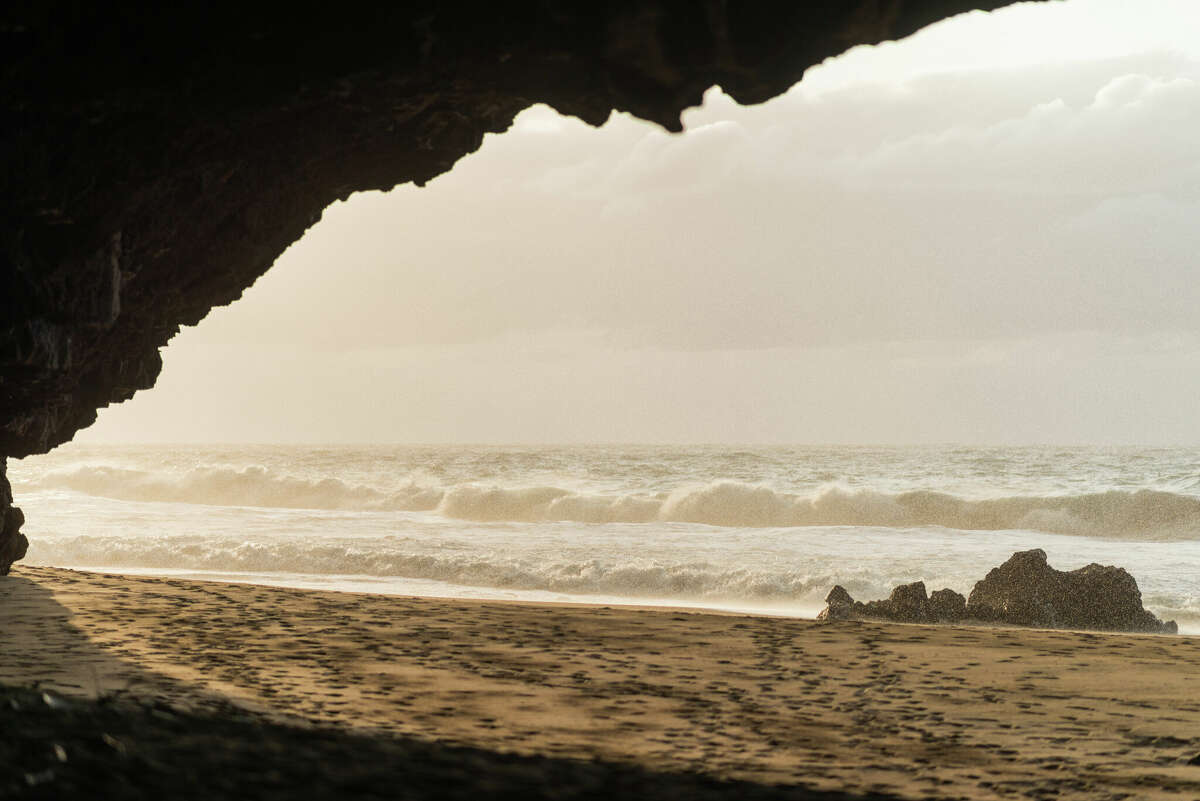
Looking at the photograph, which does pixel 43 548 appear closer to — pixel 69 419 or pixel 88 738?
pixel 69 419

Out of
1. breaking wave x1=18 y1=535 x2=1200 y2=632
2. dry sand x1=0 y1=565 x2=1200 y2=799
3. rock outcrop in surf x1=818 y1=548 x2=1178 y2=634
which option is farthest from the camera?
breaking wave x1=18 y1=535 x2=1200 y2=632

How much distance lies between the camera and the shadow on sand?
477 centimetres

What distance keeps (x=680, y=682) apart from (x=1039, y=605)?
7.17 meters

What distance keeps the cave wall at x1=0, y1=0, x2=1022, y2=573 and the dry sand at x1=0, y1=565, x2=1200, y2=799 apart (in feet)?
8.70

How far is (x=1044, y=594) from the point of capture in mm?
14000

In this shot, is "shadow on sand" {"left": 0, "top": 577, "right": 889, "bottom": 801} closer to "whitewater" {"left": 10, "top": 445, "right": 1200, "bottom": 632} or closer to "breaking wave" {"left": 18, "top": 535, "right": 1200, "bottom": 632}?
"whitewater" {"left": 10, "top": 445, "right": 1200, "bottom": 632}

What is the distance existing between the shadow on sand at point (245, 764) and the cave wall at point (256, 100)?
320cm

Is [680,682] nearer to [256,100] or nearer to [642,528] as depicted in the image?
[256,100]

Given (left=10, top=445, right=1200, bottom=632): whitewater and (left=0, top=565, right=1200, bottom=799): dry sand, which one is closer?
(left=0, top=565, right=1200, bottom=799): dry sand

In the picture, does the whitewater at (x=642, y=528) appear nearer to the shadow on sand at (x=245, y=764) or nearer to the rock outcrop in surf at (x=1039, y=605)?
→ the rock outcrop in surf at (x=1039, y=605)

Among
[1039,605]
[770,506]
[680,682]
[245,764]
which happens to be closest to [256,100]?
[245,764]

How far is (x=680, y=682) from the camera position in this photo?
848cm

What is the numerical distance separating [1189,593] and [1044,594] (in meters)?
3.63

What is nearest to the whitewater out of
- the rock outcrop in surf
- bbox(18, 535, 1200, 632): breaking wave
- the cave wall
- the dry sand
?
bbox(18, 535, 1200, 632): breaking wave
